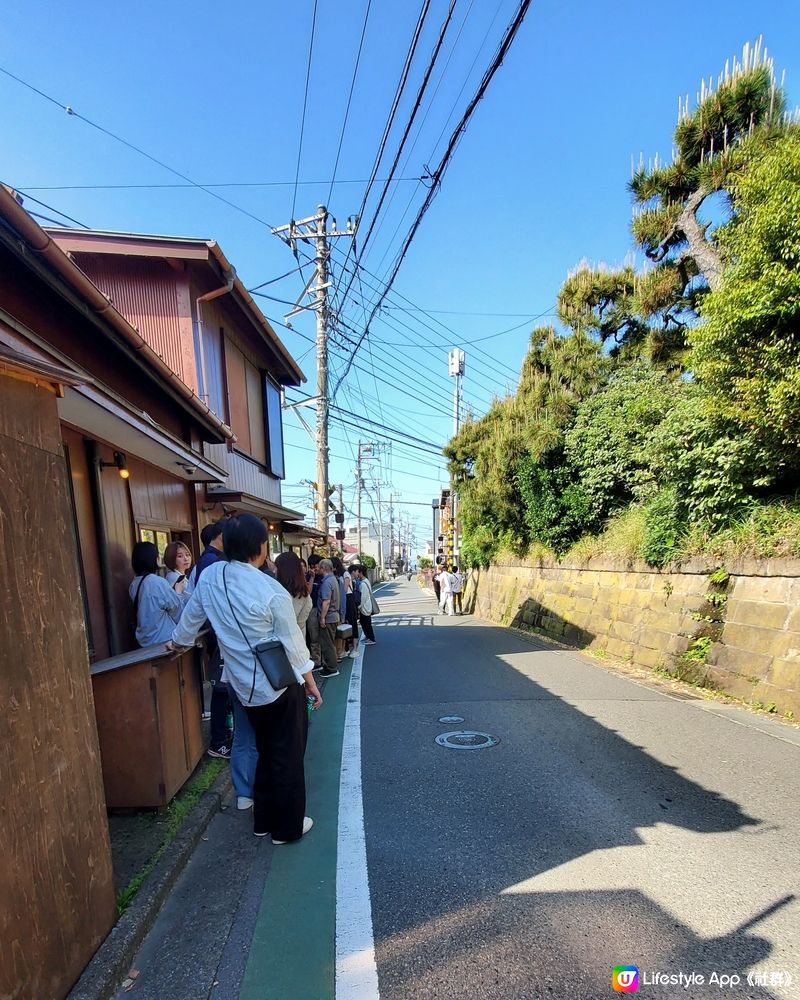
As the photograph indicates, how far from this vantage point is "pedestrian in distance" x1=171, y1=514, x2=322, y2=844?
2920 millimetres

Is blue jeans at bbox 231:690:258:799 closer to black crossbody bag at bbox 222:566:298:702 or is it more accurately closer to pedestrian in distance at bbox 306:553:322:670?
black crossbody bag at bbox 222:566:298:702

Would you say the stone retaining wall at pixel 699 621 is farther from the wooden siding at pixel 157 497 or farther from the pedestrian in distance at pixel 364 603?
the wooden siding at pixel 157 497

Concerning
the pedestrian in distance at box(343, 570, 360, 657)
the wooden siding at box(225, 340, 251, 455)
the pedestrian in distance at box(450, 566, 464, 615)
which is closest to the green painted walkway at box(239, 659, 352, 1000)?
the pedestrian in distance at box(343, 570, 360, 657)

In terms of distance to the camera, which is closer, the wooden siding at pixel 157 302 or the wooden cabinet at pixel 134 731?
the wooden cabinet at pixel 134 731

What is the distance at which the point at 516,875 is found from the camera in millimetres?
Result: 2672

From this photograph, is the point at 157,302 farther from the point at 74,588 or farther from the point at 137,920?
the point at 137,920

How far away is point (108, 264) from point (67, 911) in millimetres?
8818

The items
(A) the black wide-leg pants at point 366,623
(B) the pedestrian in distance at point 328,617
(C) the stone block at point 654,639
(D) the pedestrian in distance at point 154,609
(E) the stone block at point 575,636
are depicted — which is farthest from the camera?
(A) the black wide-leg pants at point 366,623

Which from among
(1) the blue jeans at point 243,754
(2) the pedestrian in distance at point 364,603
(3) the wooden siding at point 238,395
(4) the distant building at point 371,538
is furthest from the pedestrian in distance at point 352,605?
(4) the distant building at point 371,538

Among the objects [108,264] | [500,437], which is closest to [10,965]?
[108,264]

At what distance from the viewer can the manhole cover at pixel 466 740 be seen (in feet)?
14.8

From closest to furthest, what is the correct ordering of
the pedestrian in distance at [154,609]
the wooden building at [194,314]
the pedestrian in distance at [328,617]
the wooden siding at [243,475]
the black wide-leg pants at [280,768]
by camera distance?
the black wide-leg pants at [280,768] < the pedestrian in distance at [154,609] < the pedestrian in distance at [328,617] < the wooden building at [194,314] < the wooden siding at [243,475]

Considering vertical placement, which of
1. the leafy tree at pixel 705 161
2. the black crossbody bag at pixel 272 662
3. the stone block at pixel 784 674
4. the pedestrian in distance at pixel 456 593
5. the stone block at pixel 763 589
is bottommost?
the pedestrian in distance at pixel 456 593

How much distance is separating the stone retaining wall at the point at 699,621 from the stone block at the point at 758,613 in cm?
1
